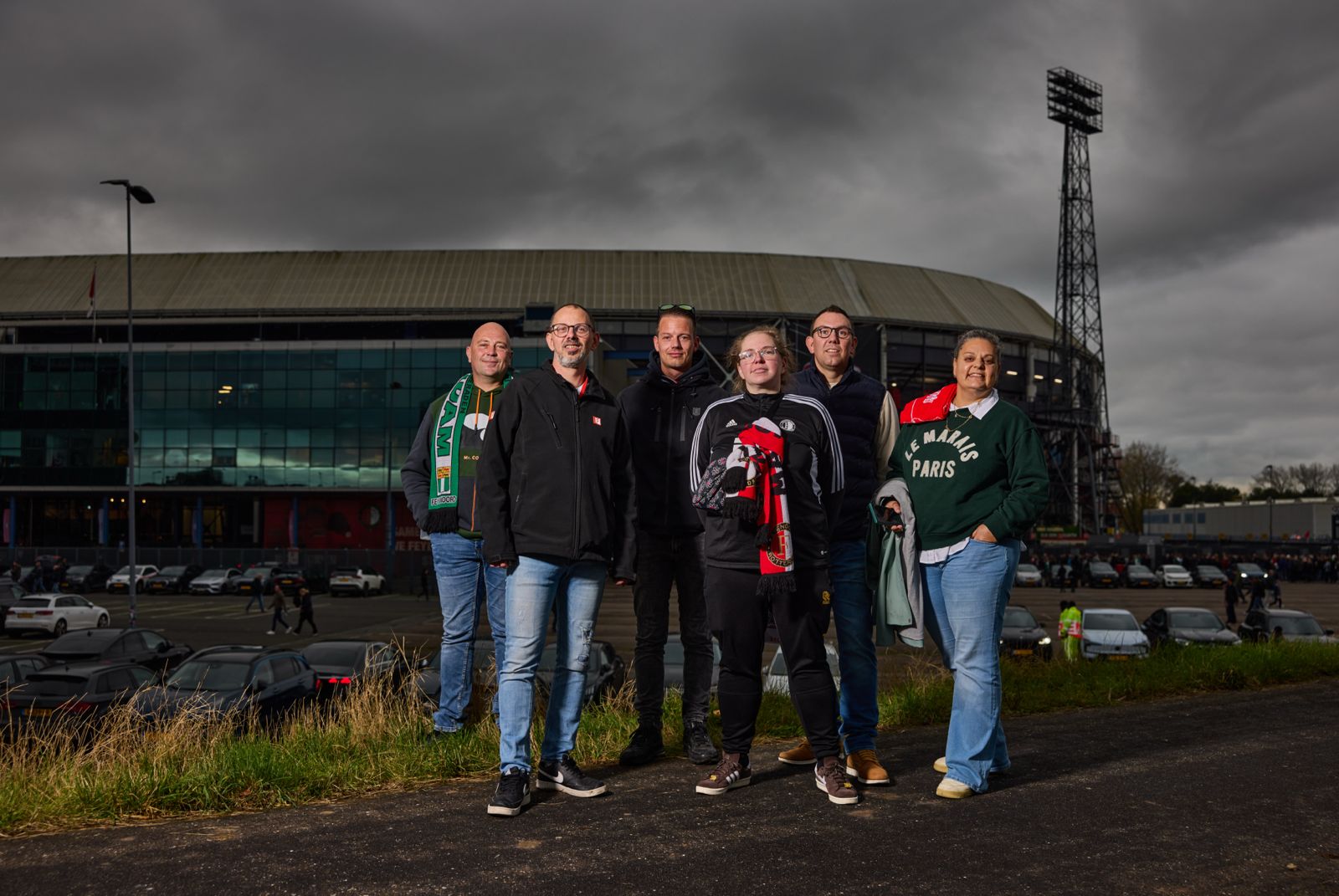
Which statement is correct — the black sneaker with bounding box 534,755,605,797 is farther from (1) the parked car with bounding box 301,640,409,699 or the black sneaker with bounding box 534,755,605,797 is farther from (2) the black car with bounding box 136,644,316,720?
(1) the parked car with bounding box 301,640,409,699

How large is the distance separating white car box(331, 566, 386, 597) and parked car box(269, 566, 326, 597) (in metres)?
1.06

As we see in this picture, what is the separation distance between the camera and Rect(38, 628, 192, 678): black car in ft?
58.8

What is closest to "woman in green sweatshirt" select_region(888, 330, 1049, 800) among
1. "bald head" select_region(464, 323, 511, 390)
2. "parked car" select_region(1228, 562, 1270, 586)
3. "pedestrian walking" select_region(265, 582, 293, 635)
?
"bald head" select_region(464, 323, 511, 390)

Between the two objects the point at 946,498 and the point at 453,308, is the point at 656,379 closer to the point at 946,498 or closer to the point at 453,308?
the point at 946,498

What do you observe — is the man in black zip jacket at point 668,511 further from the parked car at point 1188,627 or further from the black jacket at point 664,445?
the parked car at point 1188,627

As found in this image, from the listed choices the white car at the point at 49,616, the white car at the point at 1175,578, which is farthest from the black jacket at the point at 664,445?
the white car at the point at 1175,578

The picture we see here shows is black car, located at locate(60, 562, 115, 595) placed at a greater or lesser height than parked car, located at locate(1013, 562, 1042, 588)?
greater

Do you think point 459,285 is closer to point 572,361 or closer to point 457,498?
point 457,498

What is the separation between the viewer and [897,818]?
3861mm

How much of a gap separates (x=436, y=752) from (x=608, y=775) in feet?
2.71

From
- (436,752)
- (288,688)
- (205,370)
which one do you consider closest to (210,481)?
(205,370)

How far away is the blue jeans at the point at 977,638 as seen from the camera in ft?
14.1

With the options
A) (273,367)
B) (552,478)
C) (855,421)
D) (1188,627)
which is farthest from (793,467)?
(273,367)

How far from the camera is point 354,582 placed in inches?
1815
